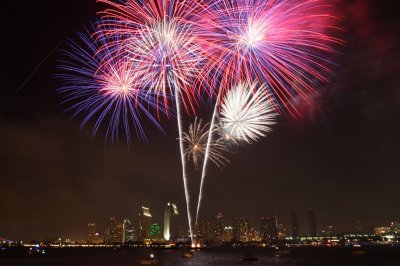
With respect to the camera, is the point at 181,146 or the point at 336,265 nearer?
the point at 181,146

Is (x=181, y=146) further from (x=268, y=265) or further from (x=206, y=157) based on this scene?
(x=268, y=265)

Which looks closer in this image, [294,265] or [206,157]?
[206,157]

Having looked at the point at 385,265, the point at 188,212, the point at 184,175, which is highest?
the point at 184,175

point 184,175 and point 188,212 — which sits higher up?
point 184,175

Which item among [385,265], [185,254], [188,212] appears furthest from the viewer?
[185,254]

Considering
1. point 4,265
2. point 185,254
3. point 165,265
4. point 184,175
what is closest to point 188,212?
point 184,175

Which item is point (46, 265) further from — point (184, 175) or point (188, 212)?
point (184, 175)

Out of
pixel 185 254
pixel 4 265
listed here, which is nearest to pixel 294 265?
pixel 185 254

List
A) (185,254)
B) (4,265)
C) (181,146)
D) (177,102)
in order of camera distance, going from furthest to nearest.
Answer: (185,254)
(4,265)
(181,146)
(177,102)

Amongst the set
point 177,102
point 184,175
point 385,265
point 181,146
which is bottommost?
point 385,265
